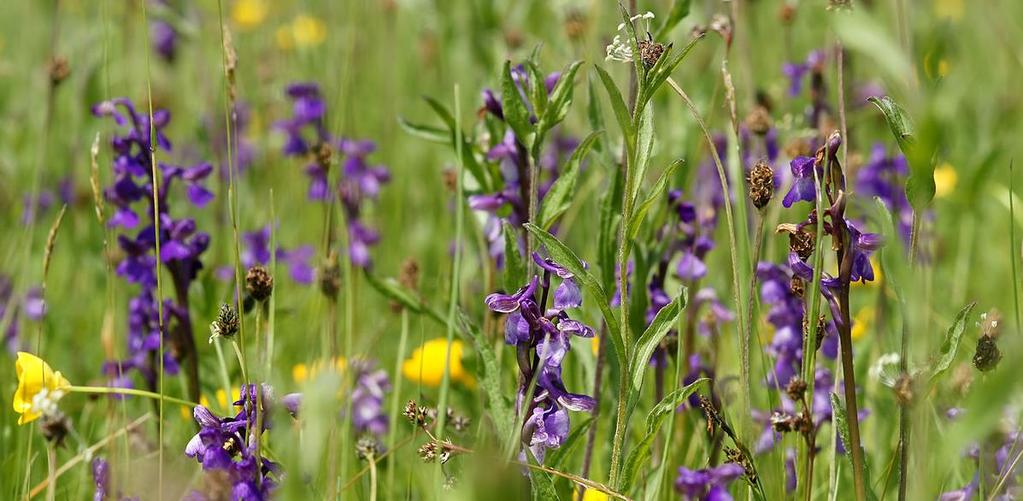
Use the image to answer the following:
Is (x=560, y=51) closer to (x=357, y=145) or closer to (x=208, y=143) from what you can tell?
(x=357, y=145)

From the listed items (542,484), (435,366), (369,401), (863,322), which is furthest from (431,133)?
(863,322)

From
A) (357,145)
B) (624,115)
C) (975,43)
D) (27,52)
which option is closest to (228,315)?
(624,115)

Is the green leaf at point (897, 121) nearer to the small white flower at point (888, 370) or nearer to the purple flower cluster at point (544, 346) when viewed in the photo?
the small white flower at point (888, 370)

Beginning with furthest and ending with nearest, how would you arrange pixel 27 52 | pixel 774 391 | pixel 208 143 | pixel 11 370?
pixel 27 52
pixel 208 143
pixel 11 370
pixel 774 391

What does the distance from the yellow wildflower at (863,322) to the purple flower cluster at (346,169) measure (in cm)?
133

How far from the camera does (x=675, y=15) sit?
1850 mm

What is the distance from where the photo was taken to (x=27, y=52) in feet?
16.9

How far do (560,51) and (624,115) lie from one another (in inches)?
100

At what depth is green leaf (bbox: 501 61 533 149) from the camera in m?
1.79

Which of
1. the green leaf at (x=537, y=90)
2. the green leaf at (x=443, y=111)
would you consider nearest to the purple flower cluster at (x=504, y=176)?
the green leaf at (x=443, y=111)

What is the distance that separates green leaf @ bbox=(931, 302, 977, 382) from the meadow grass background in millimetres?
72

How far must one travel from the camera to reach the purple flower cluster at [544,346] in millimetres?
1517

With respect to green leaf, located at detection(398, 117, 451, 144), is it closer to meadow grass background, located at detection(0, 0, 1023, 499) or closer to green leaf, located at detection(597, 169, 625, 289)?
meadow grass background, located at detection(0, 0, 1023, 499)

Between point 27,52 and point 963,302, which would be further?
point 27,52
